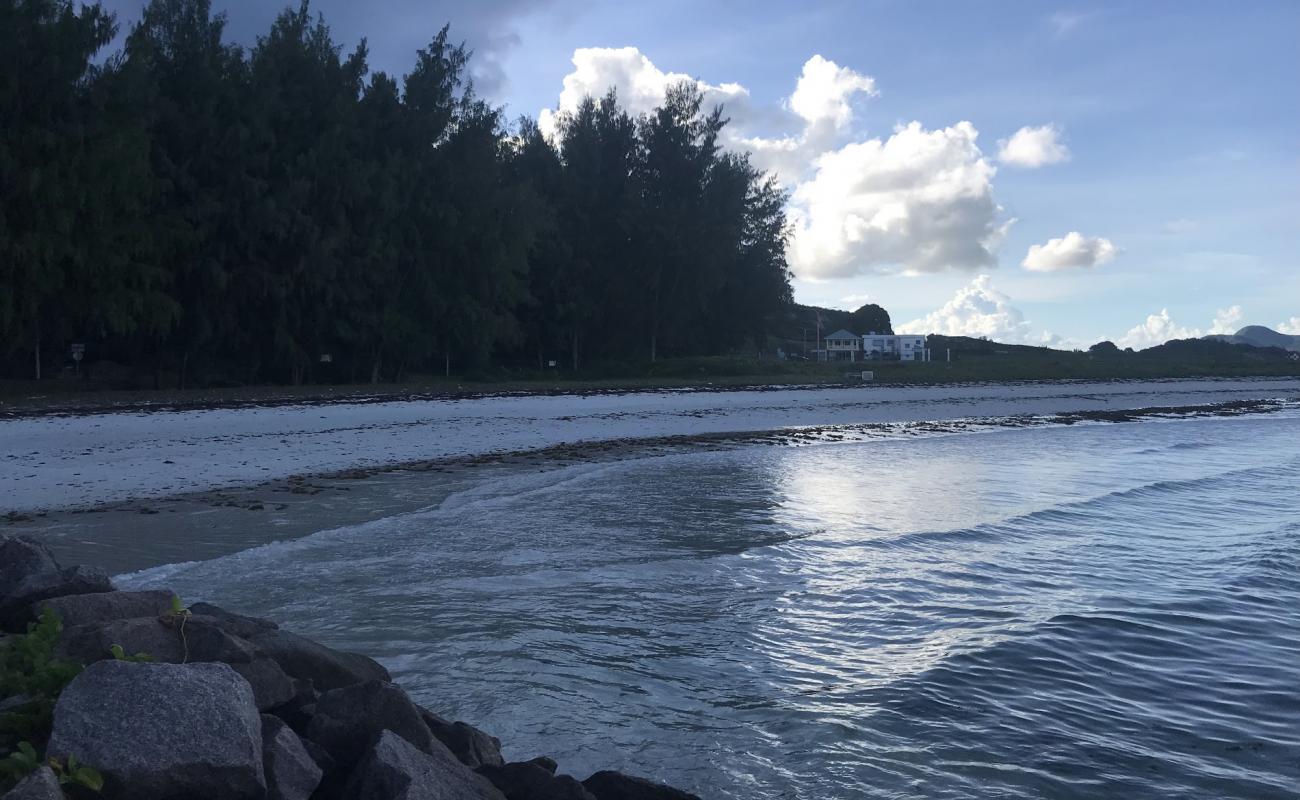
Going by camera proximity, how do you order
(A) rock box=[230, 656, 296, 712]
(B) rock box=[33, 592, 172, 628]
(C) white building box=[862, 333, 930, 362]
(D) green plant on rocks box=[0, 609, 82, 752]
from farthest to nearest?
(C) white building box=[862, 333, 930, 362], (B) rock box=[33, 592, 172, 628], (A) rock box=[230, 656, 296, 712], (D) green plant on rocks box=[0, 609, 82, 752]

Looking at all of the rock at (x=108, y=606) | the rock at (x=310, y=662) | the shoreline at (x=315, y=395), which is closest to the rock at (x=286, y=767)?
the rock at (x=310, y=662)

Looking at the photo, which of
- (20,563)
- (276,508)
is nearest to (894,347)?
(276,508)

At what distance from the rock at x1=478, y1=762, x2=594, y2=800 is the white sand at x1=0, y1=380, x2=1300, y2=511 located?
10360 millimetres

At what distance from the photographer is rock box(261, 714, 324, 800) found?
11.5 ft

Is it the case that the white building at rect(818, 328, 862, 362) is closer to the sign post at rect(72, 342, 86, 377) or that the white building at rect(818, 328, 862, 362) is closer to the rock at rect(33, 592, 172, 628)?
the sign post at rect(72, 342, 86, 377)

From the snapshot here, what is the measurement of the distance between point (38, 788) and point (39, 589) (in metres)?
3.33

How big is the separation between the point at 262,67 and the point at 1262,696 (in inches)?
1396

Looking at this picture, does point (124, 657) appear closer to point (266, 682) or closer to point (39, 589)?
point (266, 682)

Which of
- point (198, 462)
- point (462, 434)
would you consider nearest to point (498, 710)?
point (198, 462)

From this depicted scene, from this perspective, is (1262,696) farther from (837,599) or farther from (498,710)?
(498,710)

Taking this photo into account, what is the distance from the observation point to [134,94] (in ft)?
99.0

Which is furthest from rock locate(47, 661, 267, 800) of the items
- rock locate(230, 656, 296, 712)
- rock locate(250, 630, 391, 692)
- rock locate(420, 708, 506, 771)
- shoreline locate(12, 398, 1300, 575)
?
shoreline locate(12, 398, 1300, 575)

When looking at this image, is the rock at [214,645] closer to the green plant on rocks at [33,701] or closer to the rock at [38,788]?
the green plant on rocks at [33,701]

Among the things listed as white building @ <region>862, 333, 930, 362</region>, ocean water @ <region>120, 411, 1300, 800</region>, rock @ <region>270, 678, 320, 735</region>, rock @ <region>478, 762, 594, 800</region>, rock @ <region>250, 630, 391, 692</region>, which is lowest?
ocean water @ <region>120, 411, 1300, 800</region>
